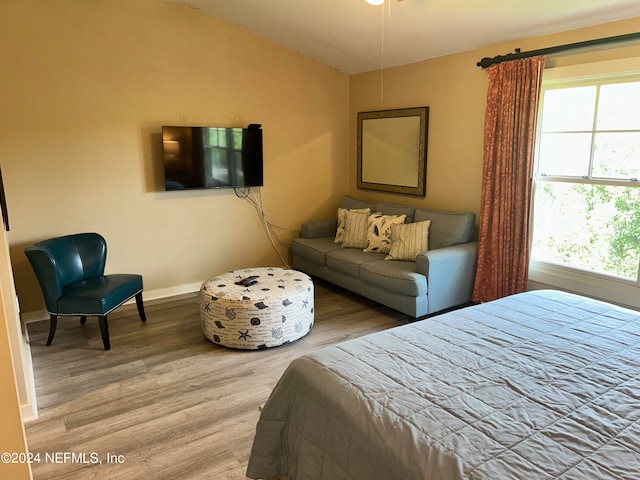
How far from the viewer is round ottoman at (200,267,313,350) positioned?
11.1 ft

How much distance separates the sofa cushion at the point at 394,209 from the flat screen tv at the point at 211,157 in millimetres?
1338

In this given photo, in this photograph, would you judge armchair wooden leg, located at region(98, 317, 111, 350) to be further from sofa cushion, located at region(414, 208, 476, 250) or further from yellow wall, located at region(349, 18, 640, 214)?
yellow wall, located at region(349, 18, 640, 214)

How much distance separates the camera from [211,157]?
454 centimetres

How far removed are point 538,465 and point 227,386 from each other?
6.95ft

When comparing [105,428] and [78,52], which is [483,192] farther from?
[78,52]

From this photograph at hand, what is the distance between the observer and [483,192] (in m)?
3.97

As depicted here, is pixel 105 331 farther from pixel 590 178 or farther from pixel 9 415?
pixel 590 178

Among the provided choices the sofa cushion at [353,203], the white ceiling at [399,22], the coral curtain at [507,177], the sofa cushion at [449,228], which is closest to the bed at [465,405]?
the coral curtain at [507,177]

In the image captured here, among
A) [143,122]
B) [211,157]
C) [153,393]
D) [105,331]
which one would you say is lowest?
[153,393]

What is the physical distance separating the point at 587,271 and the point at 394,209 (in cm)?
190

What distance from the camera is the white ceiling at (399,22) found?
3.17 m

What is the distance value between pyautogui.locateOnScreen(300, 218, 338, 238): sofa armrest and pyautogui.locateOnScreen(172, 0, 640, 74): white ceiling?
1847mm

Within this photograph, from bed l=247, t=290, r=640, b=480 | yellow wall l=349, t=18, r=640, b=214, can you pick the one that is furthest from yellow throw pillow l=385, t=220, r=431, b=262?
bed l=247, t=290, r=640, b=480

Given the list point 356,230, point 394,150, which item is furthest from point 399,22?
point 356,230
